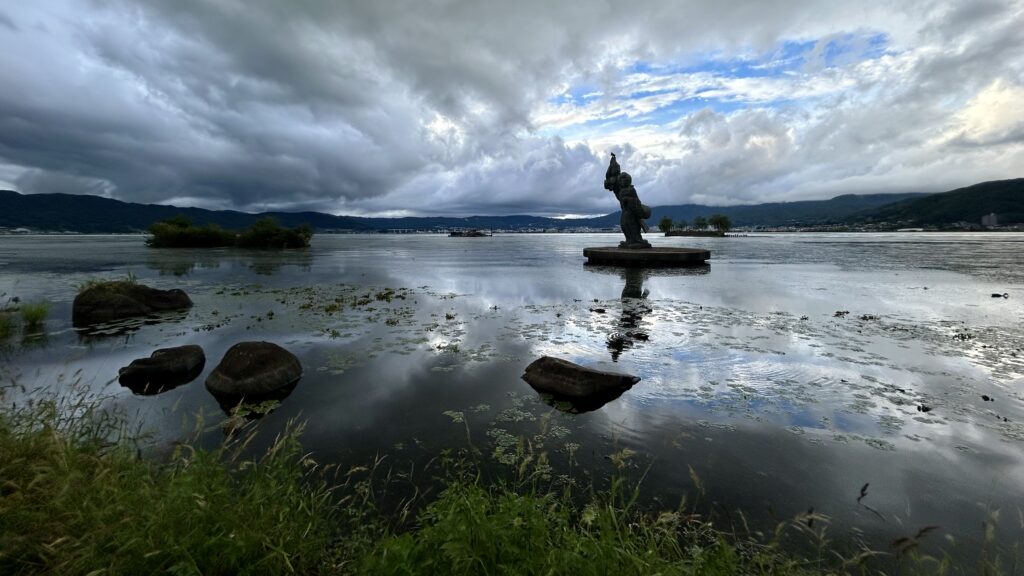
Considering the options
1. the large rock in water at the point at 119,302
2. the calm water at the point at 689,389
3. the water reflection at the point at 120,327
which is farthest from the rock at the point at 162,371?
the large rock in water at the point at 119,302

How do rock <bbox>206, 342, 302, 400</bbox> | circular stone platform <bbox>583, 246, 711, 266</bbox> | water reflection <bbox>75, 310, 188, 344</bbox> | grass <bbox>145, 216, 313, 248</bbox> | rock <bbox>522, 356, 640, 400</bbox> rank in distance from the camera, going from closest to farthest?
rock <bbox>206, 342, 302, 400</bbox> < rock <bbox>522, 356, 640, 400</bbox> < water reflection <bbox>75, 310, 188, 344</bbox> < circular stone platform <bbox>583, 246, 711, 266</bbox> < grass <bbox>145, 216, 313, 248</bbox>

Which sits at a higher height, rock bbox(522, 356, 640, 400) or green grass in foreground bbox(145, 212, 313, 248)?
green grass in foreground bbox(145, 212, 313, 248)

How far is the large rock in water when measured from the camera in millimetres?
15203

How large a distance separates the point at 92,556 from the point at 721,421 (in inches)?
311

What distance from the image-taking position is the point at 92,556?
291cm

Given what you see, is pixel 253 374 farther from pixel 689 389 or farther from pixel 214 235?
pixel 214 235

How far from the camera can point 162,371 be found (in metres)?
9.45

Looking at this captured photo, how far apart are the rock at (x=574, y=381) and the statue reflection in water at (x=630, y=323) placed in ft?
6.92

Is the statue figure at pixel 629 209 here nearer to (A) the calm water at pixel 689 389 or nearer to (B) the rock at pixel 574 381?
(A) the calm water at pixel 689 389

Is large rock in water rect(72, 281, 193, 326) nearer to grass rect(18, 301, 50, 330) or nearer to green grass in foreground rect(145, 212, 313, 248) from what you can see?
grass rect(18, 301, 50, 330)

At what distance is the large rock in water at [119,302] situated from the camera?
15.2 m

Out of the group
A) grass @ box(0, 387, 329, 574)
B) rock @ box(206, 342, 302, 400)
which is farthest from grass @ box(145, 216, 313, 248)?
grass @ box(0, 387, 329, 574)

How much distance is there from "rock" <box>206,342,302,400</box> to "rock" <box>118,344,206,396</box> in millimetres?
878

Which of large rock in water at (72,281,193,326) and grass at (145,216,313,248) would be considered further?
grass at (145,216,313,248)
